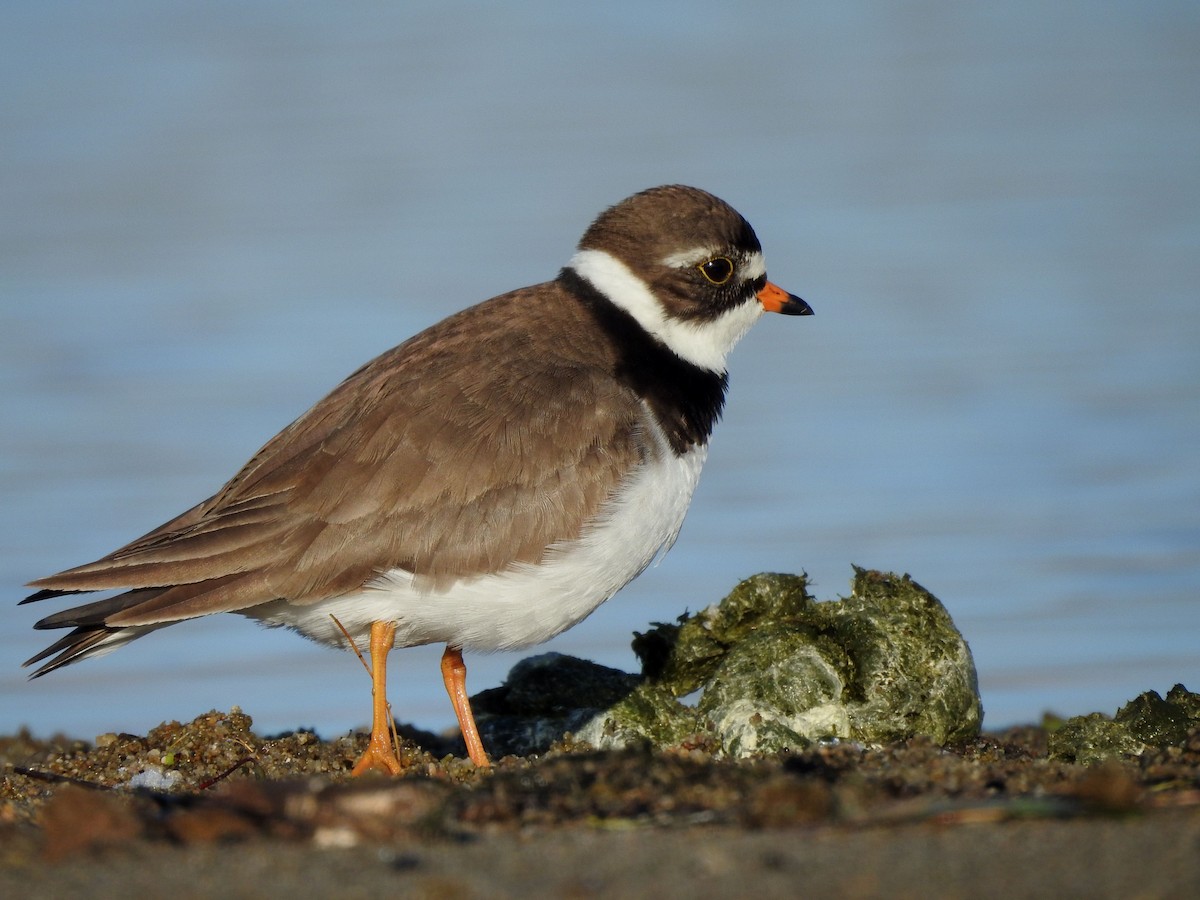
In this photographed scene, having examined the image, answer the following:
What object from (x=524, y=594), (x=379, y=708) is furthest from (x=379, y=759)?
(x=524, y=594)

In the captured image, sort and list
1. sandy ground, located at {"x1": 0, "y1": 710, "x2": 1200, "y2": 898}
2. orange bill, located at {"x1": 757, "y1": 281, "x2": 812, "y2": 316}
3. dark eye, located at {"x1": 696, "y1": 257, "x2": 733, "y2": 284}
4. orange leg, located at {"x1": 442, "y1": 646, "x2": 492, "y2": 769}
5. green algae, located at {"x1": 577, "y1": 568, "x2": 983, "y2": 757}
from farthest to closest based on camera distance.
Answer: orange bill, located at {"x1": 757, "y1": 281, "x2": 812, "y2": 316}
dark eye, located at {"x1": 696, "y1": 257, "x2": 733, "y2": 284}
orange leg, located at {"x1": 442, "y1": 646, "x2": 492, "y2": 769}
green algae, located at {"x1": 577, "y1": 568, "x2": 983, "y2": 757}
sandy ground, located at {"x1": 0, "y1": 710, "x2": 1200, "y2": 898}

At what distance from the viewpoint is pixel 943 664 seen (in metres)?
6.71

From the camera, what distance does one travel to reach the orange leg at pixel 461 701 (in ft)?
21.7

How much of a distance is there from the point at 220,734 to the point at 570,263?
9.77ft

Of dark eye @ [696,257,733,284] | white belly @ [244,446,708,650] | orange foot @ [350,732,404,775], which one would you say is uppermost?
dark eye @ [696,257,733,284]

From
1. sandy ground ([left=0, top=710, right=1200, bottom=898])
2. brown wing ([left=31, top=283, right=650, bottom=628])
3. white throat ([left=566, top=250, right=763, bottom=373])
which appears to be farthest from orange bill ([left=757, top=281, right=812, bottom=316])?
sandy ground ([left=0, top=710, right=1200, bottom=898])

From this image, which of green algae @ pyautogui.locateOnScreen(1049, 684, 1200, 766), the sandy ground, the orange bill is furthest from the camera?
the orange bill

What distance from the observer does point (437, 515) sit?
612 cm

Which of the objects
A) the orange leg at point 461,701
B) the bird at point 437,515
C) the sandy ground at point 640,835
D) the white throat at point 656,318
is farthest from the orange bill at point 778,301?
the sandy ground at point 640,835

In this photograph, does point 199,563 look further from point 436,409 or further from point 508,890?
point 508,890

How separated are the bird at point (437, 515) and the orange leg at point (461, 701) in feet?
0.08

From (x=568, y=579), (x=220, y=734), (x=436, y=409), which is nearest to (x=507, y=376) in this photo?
(x=436, y=409)

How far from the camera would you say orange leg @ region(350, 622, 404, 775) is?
20.3 feet

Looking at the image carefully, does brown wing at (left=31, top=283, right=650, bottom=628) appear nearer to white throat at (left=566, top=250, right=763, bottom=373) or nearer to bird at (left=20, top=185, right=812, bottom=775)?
bird at (left=20, top=185, right=812, bottom=775)
